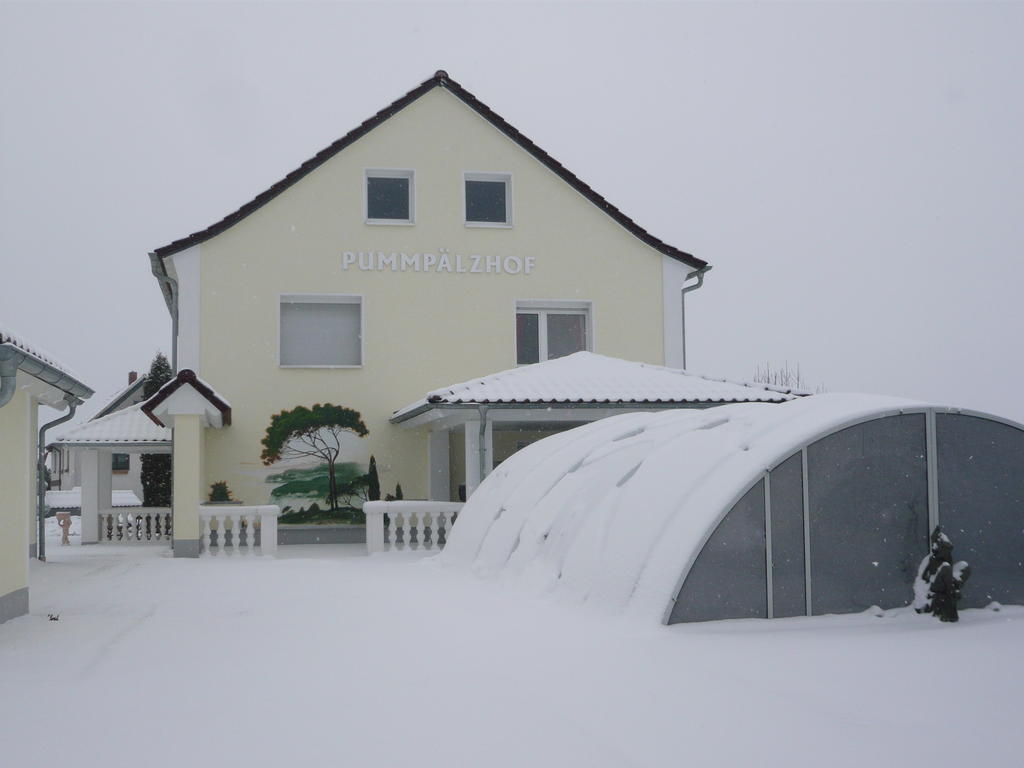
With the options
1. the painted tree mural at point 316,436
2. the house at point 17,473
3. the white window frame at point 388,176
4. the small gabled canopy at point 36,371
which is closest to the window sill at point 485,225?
the white window frame at point 388,176

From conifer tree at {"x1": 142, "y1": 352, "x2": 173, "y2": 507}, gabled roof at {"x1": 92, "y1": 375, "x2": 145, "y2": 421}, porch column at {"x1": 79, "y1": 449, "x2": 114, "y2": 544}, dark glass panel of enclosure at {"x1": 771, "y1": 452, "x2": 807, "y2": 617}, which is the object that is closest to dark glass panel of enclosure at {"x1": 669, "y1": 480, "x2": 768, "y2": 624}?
dark glass panel of enclosure at {"x1": 771, "y1": 452, "x2": 807, "y2": 617}

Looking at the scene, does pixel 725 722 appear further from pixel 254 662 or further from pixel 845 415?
pixel 845 415

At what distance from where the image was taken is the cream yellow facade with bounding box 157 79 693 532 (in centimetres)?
2012

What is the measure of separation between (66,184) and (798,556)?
1694cm

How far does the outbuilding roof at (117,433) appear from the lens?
71.2ft

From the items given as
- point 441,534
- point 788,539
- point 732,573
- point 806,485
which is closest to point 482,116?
point 441,534

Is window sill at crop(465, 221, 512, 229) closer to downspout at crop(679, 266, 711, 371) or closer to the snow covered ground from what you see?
downspout at crop(679, 266, 711, 371)

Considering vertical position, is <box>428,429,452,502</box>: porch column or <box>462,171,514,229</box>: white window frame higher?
<box>462,171,514,229</box>: white window frame

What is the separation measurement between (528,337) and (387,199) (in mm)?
3847

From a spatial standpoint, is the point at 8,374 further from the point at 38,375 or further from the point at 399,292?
the point at 399,292

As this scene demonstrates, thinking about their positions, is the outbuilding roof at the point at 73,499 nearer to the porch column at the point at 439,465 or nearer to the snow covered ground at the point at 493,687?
the porch column at the point at 439,465

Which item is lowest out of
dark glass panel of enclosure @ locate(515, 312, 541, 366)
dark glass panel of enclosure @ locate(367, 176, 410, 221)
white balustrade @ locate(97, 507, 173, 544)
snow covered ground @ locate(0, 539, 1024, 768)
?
white balustrade @ locate(97, 507, 173, 544)

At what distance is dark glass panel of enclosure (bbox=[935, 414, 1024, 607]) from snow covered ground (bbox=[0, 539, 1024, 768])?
32 centimetres

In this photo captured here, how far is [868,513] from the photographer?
9.16 m
